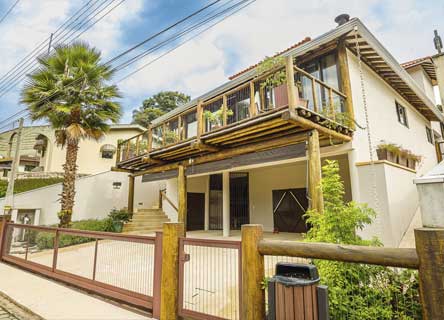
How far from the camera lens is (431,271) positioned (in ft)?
5.75

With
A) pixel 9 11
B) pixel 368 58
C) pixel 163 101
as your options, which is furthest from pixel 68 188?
pixel 163 101

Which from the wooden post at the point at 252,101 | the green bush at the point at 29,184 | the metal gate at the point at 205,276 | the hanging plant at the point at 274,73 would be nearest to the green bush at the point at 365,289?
the metal gate at the point at 205,276

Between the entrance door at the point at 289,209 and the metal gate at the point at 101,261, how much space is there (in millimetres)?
7764

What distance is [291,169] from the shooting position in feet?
34.9

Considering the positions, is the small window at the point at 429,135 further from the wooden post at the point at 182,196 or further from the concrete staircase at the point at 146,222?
the concrete staircase at the point at 146,222

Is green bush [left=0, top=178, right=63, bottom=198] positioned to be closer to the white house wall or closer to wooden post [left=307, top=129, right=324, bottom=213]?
the white house wall

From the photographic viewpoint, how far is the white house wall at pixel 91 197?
1172cm

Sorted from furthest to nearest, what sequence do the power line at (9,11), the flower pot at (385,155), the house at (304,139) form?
the power line at (9,11) → the flower pot at (385,155) → the house at (304,139)

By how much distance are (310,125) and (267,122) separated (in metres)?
0.94

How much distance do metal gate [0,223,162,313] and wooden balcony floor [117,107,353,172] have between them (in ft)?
11.6

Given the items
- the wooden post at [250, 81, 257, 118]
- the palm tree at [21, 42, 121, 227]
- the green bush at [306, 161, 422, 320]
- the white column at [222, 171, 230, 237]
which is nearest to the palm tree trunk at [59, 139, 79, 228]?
the palm tree at [21, 42, 121, 227]

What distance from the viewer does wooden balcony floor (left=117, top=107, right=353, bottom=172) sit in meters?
5.34

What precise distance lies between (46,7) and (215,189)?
9.50 m

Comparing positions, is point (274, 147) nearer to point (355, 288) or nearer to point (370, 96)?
point (370, 96)
